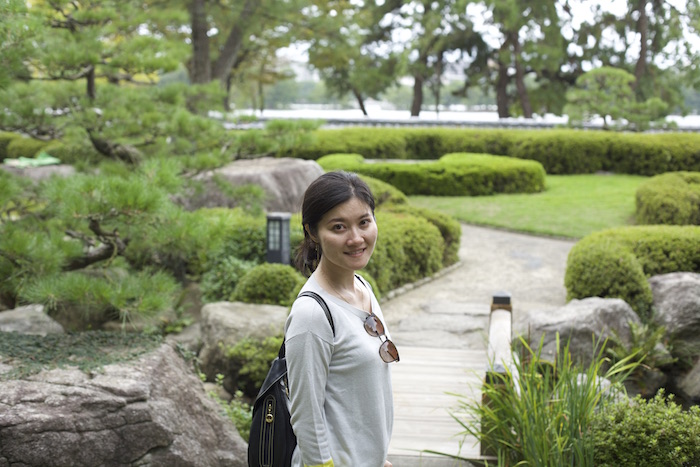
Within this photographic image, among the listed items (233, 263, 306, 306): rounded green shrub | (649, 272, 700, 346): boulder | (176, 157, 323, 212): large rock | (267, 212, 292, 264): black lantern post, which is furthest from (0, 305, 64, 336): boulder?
(649, 272, 700, 346): boulder

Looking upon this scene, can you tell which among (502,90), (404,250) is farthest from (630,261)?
(502,90)

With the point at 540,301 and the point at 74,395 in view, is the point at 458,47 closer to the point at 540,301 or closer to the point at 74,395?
the point at 540,301

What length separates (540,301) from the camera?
814cm

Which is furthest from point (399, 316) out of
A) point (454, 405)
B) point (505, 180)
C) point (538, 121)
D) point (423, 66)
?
point (423, 66)

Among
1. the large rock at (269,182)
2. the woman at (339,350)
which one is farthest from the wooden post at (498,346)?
the large rock at (269,182)

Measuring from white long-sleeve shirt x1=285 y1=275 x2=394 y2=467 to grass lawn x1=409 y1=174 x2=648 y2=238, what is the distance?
30.9ft

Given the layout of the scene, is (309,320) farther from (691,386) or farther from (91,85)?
(91,85)

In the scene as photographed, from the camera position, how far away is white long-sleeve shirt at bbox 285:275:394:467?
2057 mm

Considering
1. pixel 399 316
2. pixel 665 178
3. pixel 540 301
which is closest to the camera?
pixel 399 316

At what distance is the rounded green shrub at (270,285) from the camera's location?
265 inches

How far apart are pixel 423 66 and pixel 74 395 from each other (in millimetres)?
21768

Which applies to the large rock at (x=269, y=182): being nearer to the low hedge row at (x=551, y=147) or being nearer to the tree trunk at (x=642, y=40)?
the low hedge row at (x=551, y=147)

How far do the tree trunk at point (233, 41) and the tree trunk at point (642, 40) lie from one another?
1221 cm

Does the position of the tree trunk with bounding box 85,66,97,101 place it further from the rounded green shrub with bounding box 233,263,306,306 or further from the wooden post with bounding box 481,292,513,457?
the wooden post with bounding box 481,292,513,457
